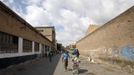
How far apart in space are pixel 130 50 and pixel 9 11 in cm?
1017

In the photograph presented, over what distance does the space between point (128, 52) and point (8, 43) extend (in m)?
10.0

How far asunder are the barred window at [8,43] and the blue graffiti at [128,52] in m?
9.79

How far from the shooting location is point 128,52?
1659 cm

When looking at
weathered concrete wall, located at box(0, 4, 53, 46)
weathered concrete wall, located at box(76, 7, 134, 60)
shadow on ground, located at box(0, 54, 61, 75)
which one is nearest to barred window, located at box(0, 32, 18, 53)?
weathered concrete wall, located at box(0, 4, 53, 46)

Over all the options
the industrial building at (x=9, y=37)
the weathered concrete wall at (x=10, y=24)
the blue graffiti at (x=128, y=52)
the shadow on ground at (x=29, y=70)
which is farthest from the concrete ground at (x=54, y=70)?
the weathered concrete wall at (x=10, y=24)

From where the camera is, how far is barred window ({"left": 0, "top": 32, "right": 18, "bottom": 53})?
15608mm

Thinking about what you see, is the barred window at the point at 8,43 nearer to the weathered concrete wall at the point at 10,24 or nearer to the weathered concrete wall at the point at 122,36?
the weathered concrete wall at the point at 10,24

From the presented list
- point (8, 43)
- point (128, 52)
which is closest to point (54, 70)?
point (8, 43)

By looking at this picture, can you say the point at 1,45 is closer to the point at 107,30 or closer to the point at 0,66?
the point at 0,66

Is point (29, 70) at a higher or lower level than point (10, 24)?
lower

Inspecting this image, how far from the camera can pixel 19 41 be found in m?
20.9

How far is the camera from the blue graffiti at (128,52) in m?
15.9

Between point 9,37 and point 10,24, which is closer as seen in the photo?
point 10,24

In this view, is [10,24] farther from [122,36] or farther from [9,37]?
[122,36]
